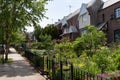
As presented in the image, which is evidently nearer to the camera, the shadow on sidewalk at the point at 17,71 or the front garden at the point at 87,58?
the front garden at the point at 87,58

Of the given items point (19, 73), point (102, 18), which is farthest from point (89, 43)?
point (102, 18)

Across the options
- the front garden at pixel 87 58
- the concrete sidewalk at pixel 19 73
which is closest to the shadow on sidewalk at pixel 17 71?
the concrete sidewalk at pixel 19 73

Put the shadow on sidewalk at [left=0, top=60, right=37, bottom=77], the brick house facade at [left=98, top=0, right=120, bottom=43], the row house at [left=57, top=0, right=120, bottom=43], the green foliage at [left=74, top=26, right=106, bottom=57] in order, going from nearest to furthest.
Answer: the shadow on sidewalk at [left=0, top=60, right=37, bottom=77] → the green foliage at [left=74, top=26, right=106, bottom=57] → the brick house facade at [left=98, top=0, right=120, bottom=43] → the row house at [left=57, top=0, right=120, bottom=43]

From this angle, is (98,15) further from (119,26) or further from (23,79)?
(23,79)

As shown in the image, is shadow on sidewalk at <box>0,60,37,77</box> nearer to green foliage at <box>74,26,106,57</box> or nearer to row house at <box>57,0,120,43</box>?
green foliage at <box>74,26,106,57</box>

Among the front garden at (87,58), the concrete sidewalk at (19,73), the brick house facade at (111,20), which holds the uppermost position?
the brick house facade at (111,20)

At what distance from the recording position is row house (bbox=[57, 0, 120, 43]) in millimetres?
33688

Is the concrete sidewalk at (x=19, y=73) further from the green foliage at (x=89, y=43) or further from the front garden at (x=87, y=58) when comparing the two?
the green foliage at (x=89, y=43)

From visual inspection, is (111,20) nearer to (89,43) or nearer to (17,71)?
(89,43)

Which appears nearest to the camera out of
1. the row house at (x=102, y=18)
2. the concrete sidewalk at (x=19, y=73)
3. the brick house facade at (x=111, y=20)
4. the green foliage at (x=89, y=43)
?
the concrete sidewalk at (x=19, y=73)

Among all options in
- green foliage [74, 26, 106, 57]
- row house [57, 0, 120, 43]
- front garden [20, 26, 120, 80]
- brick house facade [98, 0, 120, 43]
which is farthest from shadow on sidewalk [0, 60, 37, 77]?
brick house facade [98, 0, 120, 43]

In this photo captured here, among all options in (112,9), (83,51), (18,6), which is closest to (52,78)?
(83,51)

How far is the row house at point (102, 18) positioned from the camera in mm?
33688

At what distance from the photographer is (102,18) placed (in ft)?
125
